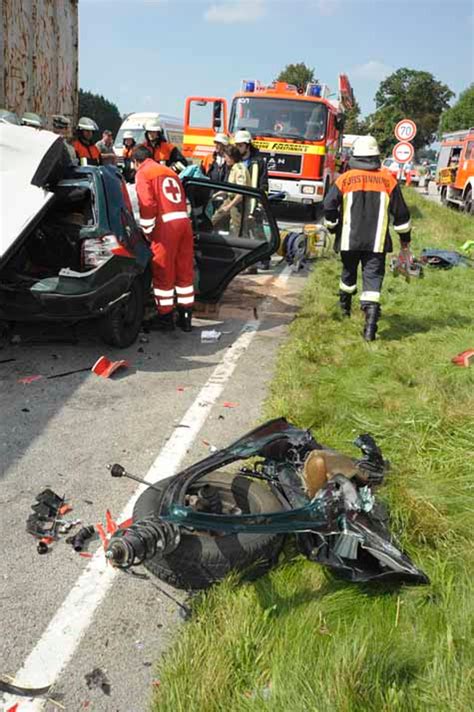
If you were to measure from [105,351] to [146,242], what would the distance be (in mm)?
1107

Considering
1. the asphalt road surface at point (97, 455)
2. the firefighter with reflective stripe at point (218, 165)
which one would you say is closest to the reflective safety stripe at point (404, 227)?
the asphalt road surface at point (97, 455)

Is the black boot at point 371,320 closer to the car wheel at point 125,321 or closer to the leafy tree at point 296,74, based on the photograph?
the car wheel at point 125,321

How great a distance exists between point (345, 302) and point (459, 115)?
90.2m

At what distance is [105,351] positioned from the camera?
5.88 meters

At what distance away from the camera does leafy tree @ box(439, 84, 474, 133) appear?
282 ft

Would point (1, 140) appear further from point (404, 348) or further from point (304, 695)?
point (304, 695)

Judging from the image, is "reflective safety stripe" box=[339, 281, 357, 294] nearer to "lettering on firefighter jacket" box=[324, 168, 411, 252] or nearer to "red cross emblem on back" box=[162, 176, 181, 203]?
"lettering on firefighter jacket" box=[324, 168, 411, 252]

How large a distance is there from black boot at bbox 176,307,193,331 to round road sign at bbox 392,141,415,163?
1191cm

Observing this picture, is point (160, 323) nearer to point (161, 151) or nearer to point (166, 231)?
point (166, 231)

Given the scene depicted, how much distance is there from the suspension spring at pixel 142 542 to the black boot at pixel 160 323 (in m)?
4.24

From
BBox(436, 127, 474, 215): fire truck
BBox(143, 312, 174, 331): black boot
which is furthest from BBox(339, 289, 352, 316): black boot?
BBox(436, 127, 474, 215): fire truck

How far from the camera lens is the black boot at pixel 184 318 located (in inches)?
258

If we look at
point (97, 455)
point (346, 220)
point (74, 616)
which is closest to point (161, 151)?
point (346, 220)

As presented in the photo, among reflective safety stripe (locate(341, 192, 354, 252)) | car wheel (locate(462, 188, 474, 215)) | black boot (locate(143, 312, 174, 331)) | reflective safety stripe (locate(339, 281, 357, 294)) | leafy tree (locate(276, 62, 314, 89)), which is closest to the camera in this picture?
reflective safety stripe (locate(341, 192, 354, 252))
